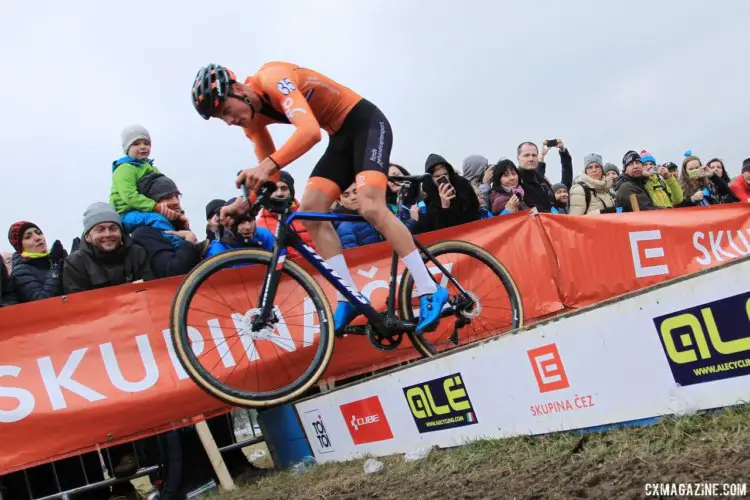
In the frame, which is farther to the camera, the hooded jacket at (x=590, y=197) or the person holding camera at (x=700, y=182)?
the person holding camera at (x=700, y=182)

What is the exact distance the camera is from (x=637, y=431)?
2.97 m

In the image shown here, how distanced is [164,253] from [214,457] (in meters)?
1.85

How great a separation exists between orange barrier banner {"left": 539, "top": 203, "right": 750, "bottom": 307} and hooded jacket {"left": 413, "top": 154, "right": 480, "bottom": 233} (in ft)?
2.93

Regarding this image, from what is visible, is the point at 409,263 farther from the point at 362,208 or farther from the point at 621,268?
the point at 621,268

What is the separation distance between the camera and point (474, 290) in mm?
5824

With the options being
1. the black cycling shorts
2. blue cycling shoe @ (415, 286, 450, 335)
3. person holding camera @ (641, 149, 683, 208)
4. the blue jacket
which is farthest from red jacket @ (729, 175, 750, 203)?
the blue jacket

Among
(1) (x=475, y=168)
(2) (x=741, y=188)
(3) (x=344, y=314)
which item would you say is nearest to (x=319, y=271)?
(3) (x=344, y=314)

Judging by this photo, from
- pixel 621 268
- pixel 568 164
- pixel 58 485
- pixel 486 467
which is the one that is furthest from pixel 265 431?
pixel 568 164

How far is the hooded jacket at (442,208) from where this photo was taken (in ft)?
22.9

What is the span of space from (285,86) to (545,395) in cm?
259

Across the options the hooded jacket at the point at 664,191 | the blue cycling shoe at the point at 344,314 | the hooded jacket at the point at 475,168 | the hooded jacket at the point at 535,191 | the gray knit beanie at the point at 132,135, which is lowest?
the blue cycling shoe at the point at 344,314

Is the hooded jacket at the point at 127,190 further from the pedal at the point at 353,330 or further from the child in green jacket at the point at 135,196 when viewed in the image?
the pedal at the point at 353,330

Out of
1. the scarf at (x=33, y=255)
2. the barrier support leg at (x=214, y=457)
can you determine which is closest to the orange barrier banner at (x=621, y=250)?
the barrier support leg at (x=214, y=457)

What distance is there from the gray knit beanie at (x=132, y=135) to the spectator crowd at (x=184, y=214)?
11mm
